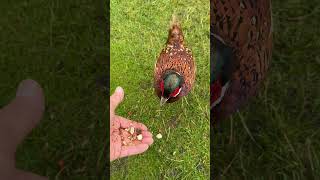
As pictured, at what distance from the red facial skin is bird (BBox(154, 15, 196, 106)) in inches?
6.8

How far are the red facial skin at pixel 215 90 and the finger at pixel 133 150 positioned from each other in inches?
23.8

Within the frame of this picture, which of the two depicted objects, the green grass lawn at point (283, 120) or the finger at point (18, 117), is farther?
the green grass lawn at point (283, 120)

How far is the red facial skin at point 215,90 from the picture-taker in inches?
68.4

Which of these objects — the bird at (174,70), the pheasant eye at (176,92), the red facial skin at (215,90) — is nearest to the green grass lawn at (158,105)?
the bird at (174,70)

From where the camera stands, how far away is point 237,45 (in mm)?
1652

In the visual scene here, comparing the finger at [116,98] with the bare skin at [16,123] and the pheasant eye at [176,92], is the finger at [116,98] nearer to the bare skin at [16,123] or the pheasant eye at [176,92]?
the pheasant eye at [176,92]

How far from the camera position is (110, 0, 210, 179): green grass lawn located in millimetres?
2305

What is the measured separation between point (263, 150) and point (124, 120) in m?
0.68

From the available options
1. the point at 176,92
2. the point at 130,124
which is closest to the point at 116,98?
the point at 130,124

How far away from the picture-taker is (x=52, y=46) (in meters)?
2.51

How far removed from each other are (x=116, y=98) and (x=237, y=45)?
89 centimetres

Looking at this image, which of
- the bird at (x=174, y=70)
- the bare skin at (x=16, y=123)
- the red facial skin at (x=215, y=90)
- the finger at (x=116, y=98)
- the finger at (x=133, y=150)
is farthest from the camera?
the finger at (x=116, y=98)

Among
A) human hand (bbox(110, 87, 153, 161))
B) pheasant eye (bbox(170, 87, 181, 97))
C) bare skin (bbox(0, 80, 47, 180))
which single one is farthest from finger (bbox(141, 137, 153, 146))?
bare skin (bbox(0, 80, 47, 180))

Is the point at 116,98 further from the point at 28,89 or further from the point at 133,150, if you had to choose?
the point at 28,89
